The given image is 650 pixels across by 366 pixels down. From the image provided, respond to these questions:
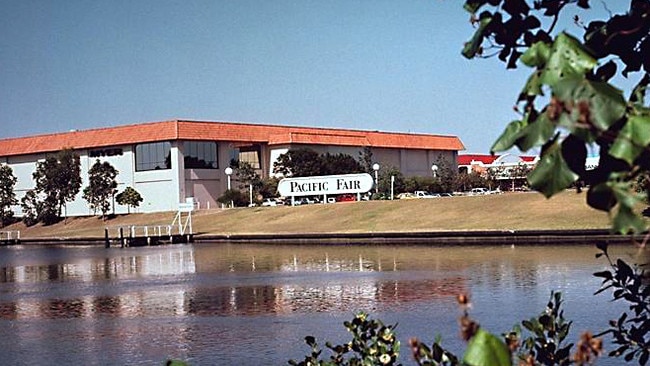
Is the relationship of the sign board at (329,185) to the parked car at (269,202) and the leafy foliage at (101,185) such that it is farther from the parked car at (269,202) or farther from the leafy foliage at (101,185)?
the leafy foliage at (101,185)

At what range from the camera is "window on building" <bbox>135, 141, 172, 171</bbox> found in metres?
79.2

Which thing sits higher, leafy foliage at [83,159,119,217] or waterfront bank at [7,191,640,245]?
leafy foliage at [83,159,119,217]

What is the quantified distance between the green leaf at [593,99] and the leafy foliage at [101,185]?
77.9 meters

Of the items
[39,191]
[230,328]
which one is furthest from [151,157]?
[230,328]

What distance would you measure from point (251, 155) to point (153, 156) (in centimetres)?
955

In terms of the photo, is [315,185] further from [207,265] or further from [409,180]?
[207,265]

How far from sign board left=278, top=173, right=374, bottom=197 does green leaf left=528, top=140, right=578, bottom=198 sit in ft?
190

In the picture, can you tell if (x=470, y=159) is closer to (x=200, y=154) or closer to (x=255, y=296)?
(x=200, y=154)

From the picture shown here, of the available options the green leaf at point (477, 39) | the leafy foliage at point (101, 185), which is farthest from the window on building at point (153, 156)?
the green leaf at point (477, 39)

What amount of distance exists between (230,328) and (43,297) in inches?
370

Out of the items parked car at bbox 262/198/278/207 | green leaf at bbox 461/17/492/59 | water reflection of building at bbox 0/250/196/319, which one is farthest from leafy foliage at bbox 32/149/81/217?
green leaf at bbox 461/17/492/59

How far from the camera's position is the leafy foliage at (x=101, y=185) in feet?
255

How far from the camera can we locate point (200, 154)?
80812 mm

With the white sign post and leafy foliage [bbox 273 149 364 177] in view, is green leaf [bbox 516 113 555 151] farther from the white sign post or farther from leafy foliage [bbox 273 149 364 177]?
leafy foliage [bbox 273 149 364 177]
